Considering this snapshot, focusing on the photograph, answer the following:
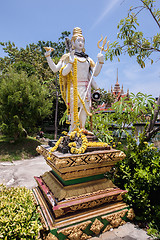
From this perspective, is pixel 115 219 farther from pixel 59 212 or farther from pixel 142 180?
pixel 59 212

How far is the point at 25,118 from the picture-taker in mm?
9117

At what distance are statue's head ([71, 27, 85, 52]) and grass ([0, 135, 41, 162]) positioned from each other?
6512 millimetres

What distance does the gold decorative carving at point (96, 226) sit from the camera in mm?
2253

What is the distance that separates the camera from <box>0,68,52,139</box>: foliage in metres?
8.30

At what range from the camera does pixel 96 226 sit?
2277 mm

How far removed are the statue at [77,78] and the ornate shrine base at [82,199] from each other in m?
0.72

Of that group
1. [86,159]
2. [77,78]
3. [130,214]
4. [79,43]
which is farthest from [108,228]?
[79,43]

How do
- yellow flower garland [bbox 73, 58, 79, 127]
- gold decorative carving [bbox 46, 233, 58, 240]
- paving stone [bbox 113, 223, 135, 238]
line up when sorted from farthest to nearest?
yellow flower garland [bbox 73, 58, 79, 127]
paving stone [bbox 113, 223, 135, 238]
gold decorative carving [bbox 46, 233, 58, 240]

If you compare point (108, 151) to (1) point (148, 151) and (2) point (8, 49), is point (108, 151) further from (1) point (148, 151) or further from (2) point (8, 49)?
(2) point (8, 49)

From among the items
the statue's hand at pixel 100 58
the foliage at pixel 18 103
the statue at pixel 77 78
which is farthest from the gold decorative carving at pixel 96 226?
the foliage at pixel 18 103

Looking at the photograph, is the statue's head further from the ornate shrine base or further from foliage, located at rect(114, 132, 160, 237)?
foliage, located at rect(114, 132, 160, 237)

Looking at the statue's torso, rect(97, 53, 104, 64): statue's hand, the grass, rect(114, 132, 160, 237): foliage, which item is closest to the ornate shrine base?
rect(114, 132, 160, 237): foliage

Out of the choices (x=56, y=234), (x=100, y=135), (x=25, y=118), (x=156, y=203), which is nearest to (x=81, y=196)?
(x=56, y=234)

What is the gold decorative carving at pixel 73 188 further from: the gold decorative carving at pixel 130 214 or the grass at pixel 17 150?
the grass at pixel 17 150
